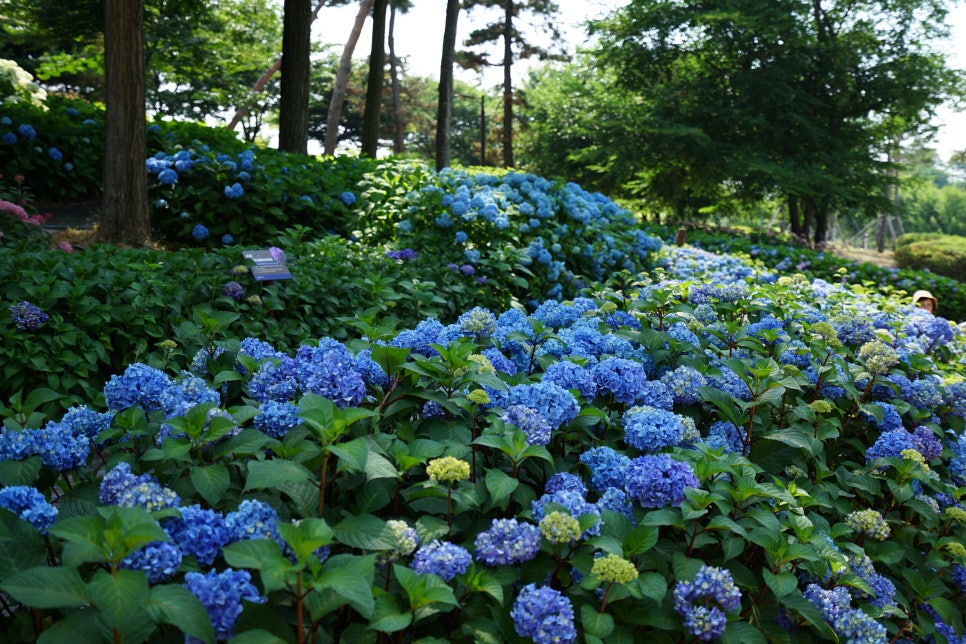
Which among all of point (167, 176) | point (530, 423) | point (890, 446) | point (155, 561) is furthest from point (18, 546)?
point (167, 176)

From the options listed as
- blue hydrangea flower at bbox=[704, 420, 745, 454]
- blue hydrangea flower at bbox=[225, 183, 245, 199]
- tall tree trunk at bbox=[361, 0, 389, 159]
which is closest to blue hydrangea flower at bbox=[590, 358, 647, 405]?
blue hydrangea flower at bbox=[704, 420, 745, 454]

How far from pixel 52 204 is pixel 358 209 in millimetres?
4707

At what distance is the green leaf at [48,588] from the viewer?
41.1 inches

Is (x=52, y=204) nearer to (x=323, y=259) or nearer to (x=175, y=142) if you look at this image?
(x=175, y=142)

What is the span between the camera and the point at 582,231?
7305 mm

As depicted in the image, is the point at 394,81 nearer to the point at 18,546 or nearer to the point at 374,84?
the point at 374,84

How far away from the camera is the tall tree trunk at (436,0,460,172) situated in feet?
44.3

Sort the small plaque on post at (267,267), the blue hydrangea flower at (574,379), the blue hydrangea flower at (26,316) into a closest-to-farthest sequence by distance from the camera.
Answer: the blue hydrangea flower at (574,379), the blue hydrangea flower at (26,316), the small plaque on post at (267,267)

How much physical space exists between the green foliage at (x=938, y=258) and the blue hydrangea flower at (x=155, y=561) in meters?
23.9

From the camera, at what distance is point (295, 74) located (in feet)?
30.3

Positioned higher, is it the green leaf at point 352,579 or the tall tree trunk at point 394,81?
the tall tree trunk at point 394,81

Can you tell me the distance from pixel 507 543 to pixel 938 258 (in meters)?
25.0

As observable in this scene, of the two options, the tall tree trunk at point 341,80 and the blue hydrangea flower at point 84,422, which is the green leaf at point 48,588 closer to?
the blue hydrangea flower at point 84,422

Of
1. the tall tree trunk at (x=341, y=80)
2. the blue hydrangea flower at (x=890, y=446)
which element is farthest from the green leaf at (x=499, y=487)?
the tall tree trunk at (x=341, y=80)
